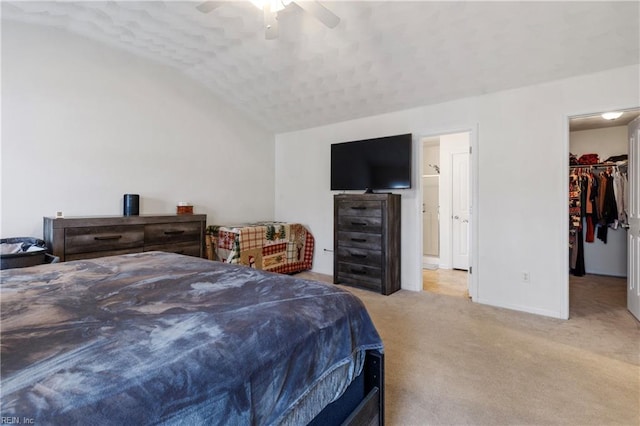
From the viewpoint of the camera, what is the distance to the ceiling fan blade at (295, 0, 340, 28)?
202 centimetres

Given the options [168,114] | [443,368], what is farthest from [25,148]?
[443,368]

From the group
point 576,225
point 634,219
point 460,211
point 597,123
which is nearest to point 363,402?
point 634,219

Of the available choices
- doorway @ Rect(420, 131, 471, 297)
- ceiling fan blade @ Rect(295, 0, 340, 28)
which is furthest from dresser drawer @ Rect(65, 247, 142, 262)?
doorway @ Rect(420, 131, 471, 297)

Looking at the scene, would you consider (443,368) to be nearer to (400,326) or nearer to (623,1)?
(400,326)

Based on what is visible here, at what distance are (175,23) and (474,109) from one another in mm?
3230

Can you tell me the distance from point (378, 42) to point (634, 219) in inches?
119

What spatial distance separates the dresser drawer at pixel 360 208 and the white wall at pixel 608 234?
3.78m

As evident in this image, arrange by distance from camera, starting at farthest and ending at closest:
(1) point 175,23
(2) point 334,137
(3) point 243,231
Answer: (2) point 334,137
(3) point 243,231
(1) point 175,23

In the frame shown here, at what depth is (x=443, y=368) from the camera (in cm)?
206

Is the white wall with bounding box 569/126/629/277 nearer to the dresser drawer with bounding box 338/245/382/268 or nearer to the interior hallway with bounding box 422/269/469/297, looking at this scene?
the interior hallway with bounding box 422/269/469/297

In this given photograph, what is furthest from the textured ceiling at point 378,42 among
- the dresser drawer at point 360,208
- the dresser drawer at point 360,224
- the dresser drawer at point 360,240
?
the dresser drawer at point 360,240

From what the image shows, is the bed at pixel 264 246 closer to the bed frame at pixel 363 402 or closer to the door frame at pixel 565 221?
the bed frame at pixel 363 402

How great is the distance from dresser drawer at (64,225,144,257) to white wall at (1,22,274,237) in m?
0.48

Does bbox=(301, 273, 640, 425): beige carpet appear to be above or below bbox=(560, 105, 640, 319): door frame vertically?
below
